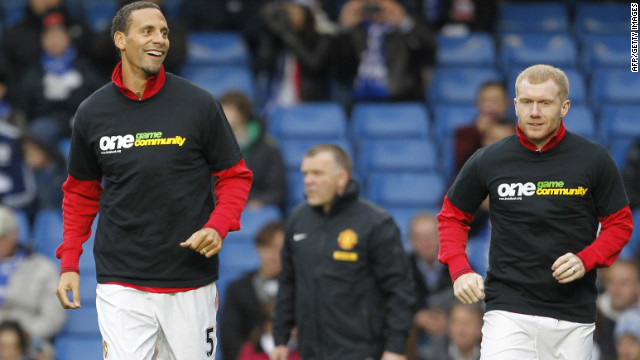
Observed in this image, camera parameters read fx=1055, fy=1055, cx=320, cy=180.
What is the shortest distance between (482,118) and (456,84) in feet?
4.48

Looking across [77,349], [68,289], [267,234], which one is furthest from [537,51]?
[68,289]

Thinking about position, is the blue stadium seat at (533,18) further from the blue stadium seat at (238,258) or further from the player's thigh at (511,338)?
the player's thigh at (511,338)

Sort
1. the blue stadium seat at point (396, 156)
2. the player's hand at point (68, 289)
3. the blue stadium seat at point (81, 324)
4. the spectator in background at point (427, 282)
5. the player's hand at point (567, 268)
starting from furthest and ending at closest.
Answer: the blue stadium seat at point (396, 156) < the blue stadium seat at point (81, 324) < the spectator in background at point (427, 282) < the player's hand at point (68, 289) < the player's hand at point (567, 268)

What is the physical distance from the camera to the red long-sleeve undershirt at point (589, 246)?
5039 mm

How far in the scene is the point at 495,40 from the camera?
39.7ft

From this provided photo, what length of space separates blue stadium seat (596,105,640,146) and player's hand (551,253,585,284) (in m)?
6.29

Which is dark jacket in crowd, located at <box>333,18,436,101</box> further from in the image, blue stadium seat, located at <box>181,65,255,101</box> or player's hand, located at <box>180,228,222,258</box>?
player's hand, located at <box>180,228,222,258</box>

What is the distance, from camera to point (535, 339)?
5.20 m

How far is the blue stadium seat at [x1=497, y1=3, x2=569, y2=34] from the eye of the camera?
40.4 feet

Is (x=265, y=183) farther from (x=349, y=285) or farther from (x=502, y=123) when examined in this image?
(x=349, y=285)

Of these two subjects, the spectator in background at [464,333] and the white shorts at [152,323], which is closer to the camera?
the white shorts at [152,323]

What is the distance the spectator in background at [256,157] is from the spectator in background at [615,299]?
3.04m

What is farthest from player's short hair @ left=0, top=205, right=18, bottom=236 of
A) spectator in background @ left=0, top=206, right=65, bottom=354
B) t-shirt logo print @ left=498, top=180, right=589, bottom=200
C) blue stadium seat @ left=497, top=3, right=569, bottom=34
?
blue stadium seat @ left=497, top=3, right=569, bottom=34

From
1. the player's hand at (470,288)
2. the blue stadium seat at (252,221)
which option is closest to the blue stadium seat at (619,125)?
the blue stadium seat at (252,221)
